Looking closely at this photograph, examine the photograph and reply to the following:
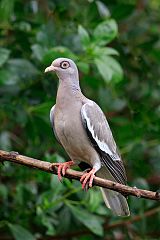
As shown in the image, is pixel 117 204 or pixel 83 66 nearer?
pixel 117 204

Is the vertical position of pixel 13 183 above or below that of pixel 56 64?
below

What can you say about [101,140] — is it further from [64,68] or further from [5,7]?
[5,7]

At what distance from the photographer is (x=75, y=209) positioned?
14.6 feet

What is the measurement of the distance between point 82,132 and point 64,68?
48 centimetres

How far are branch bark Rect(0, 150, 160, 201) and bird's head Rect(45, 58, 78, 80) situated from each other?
815 mm

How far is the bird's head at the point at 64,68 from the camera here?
4.08 metres

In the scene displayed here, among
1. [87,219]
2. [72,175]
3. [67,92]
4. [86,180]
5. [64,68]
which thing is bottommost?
[87,219]

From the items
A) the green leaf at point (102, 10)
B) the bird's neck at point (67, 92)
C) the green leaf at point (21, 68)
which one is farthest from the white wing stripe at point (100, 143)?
the green leaf at point (102, 10)

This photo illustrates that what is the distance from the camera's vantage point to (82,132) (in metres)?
3.88

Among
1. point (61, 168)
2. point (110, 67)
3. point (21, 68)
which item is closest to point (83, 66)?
point (110, 67)

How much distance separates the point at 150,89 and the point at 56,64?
153 cm

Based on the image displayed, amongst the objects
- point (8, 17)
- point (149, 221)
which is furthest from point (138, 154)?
point (8, 17)

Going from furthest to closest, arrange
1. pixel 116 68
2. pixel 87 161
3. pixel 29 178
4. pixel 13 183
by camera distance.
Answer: pixel 13 183 → pixel 29 178 → pixel 116 68 → pixel 87 161

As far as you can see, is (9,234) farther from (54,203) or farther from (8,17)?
(8,17)
